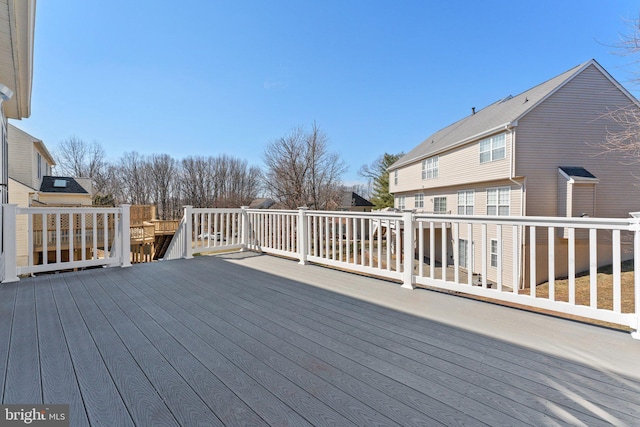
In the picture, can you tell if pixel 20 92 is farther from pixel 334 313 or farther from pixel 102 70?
pixel 102 70

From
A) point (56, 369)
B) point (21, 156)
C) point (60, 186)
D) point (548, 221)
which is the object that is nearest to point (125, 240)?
point (56, 369)

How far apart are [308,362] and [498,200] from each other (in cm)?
1276

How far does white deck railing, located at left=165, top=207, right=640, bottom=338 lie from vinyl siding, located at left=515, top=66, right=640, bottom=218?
2.00 m

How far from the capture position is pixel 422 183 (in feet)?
54.7

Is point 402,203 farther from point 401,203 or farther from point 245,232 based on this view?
point 245,232

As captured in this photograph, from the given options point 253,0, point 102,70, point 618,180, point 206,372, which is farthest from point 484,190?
point 102,70

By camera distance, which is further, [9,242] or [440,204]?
[440,204]

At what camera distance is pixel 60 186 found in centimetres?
1459

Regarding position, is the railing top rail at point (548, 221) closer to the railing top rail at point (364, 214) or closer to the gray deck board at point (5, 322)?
the railing top rail at point (364, 214)

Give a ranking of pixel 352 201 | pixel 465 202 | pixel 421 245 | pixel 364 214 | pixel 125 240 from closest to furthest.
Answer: pixel 421 245, pixel 364 214, pixel 125 240, pixel 465 202, pixel 352 201

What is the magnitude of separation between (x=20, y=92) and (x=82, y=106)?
1419cm

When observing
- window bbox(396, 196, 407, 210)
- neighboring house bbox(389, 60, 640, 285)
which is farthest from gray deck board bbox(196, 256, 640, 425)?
window bbox(396, 196, 407, 210)

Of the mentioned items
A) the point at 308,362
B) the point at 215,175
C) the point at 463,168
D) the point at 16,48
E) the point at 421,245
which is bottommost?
the point at 308,362

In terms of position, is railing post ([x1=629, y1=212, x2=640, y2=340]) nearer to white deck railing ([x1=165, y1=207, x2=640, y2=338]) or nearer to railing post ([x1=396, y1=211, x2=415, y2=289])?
white deck railing ([x1=165, y1=207, x2=640, y2=338])
